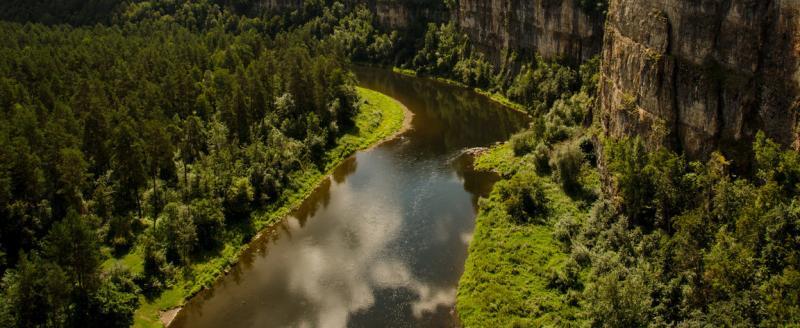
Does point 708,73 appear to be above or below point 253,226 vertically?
above

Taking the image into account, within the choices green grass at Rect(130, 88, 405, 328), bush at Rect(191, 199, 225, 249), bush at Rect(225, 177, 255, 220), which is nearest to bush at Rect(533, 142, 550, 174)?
green grass at Rect(130, 88, 405, 328)

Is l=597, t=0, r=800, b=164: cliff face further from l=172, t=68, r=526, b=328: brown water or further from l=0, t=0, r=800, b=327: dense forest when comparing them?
l=172, t=68, r=526, b=328: brown water

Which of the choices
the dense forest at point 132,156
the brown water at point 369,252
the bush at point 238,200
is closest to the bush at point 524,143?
the brown water at point 369,252

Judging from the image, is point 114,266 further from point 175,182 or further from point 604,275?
point 604,275

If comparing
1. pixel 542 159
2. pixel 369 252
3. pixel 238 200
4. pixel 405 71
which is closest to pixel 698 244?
pixel 369 252

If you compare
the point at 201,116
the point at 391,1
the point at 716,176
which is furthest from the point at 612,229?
the point at 391,1

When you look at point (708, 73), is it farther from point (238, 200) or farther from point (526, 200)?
point (238, 200)
